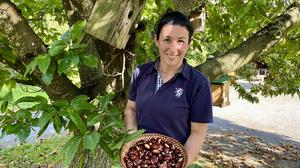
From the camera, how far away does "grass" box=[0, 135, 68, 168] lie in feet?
20.0

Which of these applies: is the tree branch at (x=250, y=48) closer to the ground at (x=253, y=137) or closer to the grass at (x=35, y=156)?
the grass at (x=35, y=156)

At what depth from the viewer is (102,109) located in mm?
1672

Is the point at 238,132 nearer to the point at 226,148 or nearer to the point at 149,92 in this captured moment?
the point at 226,148

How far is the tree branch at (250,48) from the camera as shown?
280 cm

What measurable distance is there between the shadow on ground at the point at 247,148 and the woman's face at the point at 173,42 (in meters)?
4.81

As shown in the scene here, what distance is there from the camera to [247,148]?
7.75 metres

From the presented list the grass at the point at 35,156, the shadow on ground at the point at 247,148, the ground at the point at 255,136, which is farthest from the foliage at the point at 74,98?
the ground at the point at 255,136

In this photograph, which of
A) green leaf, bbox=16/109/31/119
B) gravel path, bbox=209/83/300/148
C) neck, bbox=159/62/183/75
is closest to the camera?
green leaf, bbox=16/109/31/119

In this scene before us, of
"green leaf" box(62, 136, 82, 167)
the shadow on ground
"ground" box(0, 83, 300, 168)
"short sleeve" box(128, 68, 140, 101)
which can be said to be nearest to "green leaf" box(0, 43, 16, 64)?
"short sleeve" box(128, 68, 140, 101)

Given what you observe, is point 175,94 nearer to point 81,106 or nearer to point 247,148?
point 81,106

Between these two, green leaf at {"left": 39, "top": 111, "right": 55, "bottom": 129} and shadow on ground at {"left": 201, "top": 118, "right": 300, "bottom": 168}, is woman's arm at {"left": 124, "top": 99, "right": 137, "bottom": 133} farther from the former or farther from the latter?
shadow on ground at {"left": 201, "top": 118, "right": 300, "bottom": 168}

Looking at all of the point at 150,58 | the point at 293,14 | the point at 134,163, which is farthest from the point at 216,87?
the point at 134,163

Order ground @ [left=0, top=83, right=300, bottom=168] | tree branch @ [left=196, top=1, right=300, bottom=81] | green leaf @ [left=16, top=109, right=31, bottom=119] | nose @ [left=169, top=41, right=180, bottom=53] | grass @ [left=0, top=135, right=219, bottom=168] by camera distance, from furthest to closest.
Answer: ground @ [left=0, top=83, right=300, bottom=168], grass @ [left=0, top=135, right=219, bottom=168], tree branch @ [left=196, top=1, right=300, bottom=81], nose @ [left=169, top=41, right=180, bottom=53], green leaf @ [left=16, top=109, right=31, bottom=119]

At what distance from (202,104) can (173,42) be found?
1.06 feet
